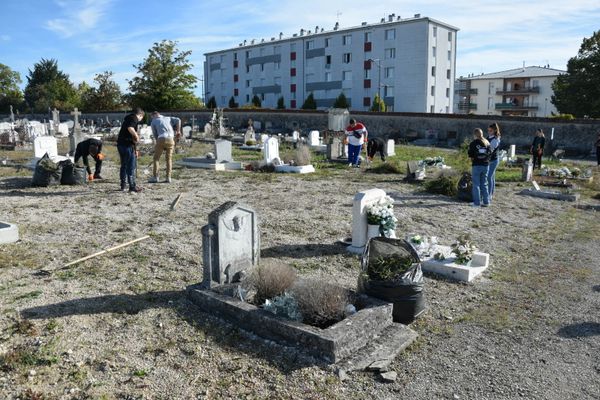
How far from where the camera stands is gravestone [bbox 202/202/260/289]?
18.9 feet

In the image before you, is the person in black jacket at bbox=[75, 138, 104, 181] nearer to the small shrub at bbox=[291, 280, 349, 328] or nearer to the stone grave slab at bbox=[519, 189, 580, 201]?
the small shrub at bbox=[291, 280, 349, 328]

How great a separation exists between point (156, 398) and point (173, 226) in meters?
5.44

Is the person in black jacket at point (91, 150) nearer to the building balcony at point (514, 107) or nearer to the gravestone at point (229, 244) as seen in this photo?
the gravestone at point (229, 244)

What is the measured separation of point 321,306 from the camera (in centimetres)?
517

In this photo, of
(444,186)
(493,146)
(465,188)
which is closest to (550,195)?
(465,188)

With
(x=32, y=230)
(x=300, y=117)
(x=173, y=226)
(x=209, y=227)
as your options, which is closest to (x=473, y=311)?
(x=209, y=227)

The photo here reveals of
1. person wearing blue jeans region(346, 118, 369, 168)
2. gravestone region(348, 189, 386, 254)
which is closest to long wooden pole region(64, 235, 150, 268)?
gravestone region(348, 189, 386, 254)

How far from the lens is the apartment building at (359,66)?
160 ft

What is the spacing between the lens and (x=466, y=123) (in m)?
31.2

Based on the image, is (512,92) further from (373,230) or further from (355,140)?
(373,230)

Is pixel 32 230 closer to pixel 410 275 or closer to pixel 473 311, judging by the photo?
pixel 410 275

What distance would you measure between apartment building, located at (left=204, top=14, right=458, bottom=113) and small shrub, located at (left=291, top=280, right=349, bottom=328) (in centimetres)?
4488

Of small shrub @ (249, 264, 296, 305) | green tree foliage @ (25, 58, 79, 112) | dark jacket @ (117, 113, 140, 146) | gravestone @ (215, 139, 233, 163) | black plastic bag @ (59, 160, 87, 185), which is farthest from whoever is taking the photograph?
green tree foliage @ (25, 58, 79, 112)

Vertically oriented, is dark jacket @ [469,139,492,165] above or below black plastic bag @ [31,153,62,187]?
above
